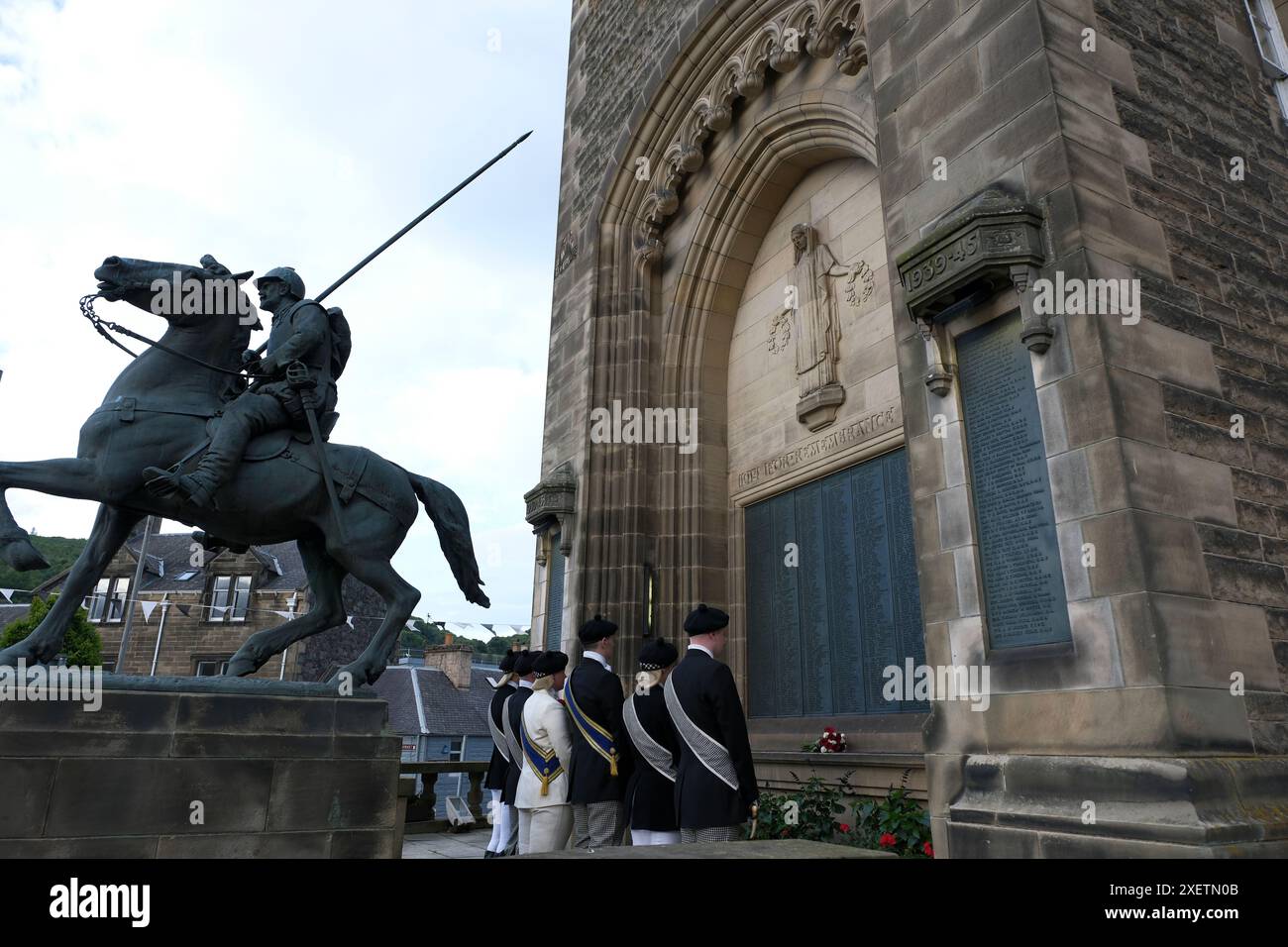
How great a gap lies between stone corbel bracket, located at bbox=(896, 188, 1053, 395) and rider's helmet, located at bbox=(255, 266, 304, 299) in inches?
194

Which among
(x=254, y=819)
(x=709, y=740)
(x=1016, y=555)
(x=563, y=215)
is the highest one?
(x=563, y=215)

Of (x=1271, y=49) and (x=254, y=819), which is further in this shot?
(x=1271, y=49)

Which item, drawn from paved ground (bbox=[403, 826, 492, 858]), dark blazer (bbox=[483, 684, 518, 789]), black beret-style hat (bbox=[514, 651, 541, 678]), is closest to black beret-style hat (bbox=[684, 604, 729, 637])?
black beret-style hat (bbox=[514, 651, 541, 678])

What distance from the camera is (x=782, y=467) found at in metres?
9.74

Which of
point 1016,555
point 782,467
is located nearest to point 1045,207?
point 1016,555

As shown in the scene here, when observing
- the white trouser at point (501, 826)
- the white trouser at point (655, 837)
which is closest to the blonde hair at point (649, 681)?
the white trouser at point (655, 837)

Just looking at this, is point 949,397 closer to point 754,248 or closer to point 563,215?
point 754,248

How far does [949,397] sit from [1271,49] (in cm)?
502

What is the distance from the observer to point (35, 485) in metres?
5.19

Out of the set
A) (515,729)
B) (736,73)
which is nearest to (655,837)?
(515,729)

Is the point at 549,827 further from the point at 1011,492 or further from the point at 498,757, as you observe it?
the point at 1011,492

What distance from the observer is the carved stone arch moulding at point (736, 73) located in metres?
8.59

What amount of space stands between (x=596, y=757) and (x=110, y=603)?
35512 millimetres

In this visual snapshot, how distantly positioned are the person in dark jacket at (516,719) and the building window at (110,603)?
31944 millimetres
